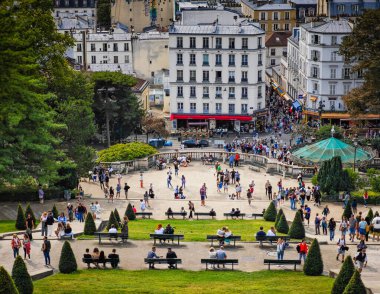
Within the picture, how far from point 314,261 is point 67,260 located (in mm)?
13151

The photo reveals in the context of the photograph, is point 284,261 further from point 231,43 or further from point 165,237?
point 231,43

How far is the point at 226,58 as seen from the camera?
124625mm

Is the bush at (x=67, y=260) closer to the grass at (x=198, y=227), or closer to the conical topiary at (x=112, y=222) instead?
the grass at (x=198, y=227)

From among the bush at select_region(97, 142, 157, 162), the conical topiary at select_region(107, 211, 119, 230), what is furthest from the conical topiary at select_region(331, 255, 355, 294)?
the bush at select_region(97, 142, 157, 162)

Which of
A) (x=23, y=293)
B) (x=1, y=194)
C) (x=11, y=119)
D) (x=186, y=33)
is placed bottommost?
(x=23, y=293)

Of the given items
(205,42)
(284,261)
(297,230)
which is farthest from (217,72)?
(284,261)

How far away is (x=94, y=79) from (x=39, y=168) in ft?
136

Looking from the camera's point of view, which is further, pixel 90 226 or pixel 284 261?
pixel 90 226

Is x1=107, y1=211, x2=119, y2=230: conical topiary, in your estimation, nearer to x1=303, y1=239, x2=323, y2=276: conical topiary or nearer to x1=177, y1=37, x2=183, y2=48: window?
x1=303, y1=239, x2=323, y2=276: conical topiary

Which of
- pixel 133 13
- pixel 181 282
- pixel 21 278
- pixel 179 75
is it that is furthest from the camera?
pixel 133 13

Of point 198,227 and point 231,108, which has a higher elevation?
point 231,108

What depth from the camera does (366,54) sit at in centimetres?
9825

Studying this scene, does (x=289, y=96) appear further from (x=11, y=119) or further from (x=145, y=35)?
(x=11, y=119)

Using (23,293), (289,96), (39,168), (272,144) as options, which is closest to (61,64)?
(39,168)
